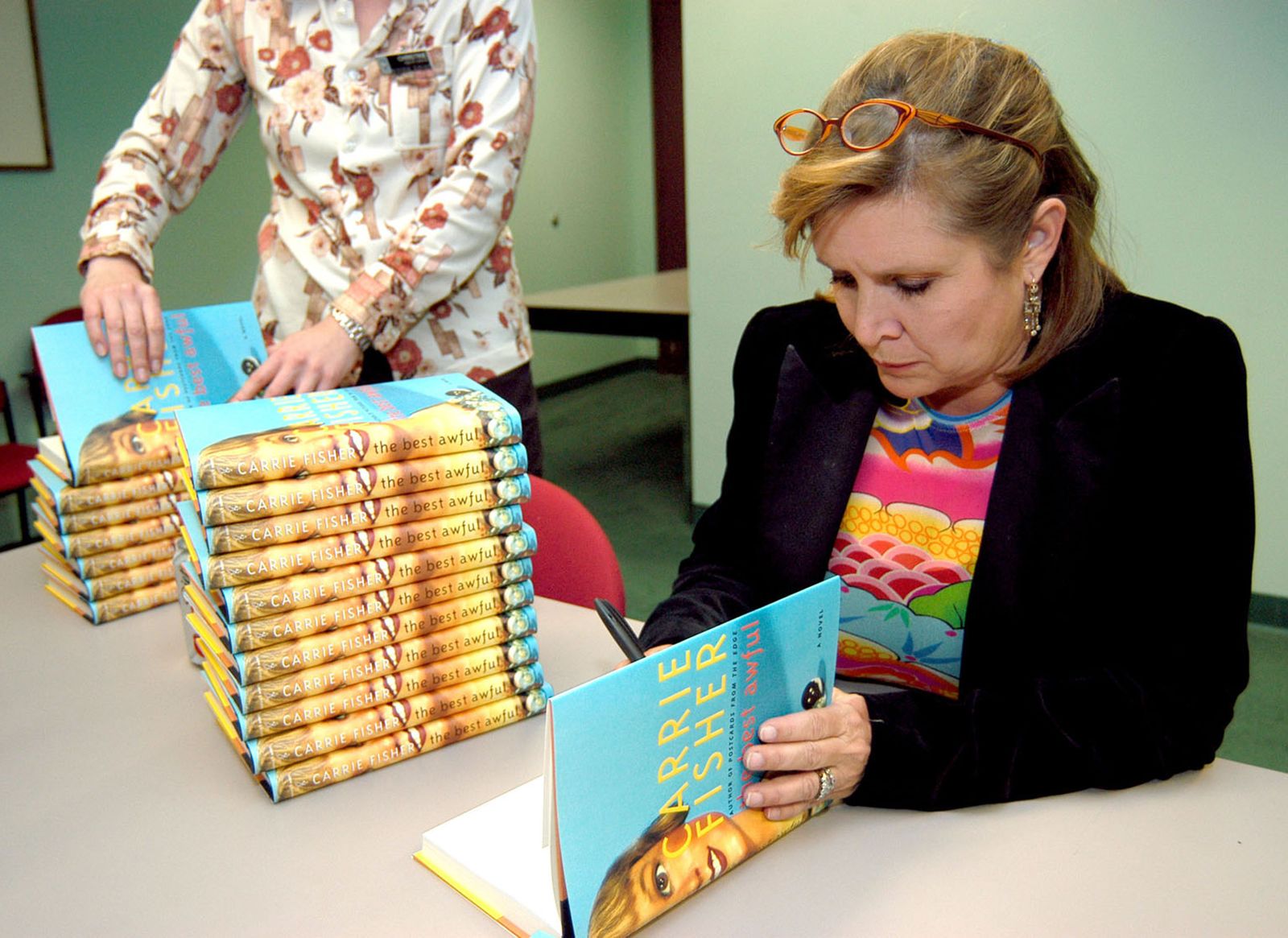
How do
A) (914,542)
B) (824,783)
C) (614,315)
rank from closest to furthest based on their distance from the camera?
(824,783) < (914,542) < (614,315)

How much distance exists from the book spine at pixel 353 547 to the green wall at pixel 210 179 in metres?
3.43

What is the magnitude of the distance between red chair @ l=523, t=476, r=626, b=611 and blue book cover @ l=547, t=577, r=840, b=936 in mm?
600

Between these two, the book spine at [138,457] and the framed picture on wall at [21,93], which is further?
the framed picture on wall at [21,93]

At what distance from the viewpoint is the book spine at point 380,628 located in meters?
0.82

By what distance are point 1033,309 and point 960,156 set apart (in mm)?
198

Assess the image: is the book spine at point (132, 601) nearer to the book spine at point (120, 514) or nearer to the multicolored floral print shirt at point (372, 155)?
the book spine at point (120, 514)

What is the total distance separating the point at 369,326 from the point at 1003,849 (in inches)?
37.1

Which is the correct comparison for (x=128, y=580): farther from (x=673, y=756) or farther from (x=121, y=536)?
(x=673, y=756)

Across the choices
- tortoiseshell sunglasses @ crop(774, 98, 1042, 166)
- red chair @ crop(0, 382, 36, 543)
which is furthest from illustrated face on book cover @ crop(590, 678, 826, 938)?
red chair @ crop(0, 382, 36, 543)

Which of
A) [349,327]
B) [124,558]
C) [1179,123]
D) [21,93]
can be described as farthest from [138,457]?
[21,93]

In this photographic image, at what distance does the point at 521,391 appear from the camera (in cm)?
157

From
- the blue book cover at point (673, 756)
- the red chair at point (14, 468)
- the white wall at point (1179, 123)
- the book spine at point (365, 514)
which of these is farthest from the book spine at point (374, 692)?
the red chair at point (14, 468)

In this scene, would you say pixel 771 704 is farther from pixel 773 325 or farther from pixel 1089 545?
pixel 773 325

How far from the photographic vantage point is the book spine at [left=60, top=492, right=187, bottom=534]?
1.18 metres
